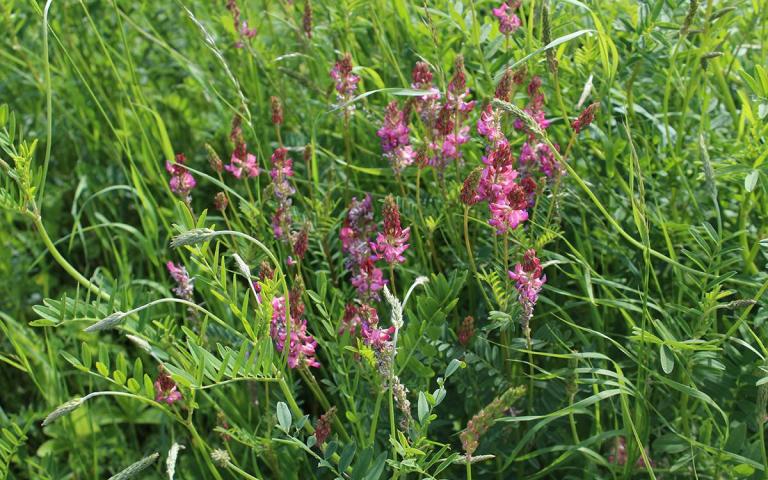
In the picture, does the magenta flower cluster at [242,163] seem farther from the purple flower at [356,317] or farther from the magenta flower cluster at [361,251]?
the purple flower at [356,317]

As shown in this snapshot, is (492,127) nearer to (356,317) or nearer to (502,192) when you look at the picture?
(502,192)

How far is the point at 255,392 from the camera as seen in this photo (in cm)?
190

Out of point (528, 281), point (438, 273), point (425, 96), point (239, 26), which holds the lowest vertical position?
point (438, 273)

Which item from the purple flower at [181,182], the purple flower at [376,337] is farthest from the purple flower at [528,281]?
the purple flower at [181,182]

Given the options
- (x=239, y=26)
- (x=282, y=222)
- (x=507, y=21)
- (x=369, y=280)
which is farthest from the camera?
(x=239, y=26)

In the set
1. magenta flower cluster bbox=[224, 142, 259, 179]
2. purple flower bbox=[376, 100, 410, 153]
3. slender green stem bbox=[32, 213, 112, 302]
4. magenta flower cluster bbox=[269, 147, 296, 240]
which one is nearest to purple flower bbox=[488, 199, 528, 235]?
purple flower bbox=[376, 100, 410, 153]

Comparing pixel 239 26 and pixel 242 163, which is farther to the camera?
pixel 239 26

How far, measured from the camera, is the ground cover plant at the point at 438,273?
152 centimetres

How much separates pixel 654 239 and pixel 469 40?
610mm

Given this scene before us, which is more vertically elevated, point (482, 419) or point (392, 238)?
point (392, 238)

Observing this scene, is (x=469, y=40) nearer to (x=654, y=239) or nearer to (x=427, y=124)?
(x=427, y=124)

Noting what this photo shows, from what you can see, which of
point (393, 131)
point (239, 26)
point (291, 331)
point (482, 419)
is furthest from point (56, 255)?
point (239, 26)

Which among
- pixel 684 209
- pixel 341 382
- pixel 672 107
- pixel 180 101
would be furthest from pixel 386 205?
pixel 180 101

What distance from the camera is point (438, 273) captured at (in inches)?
73.5
